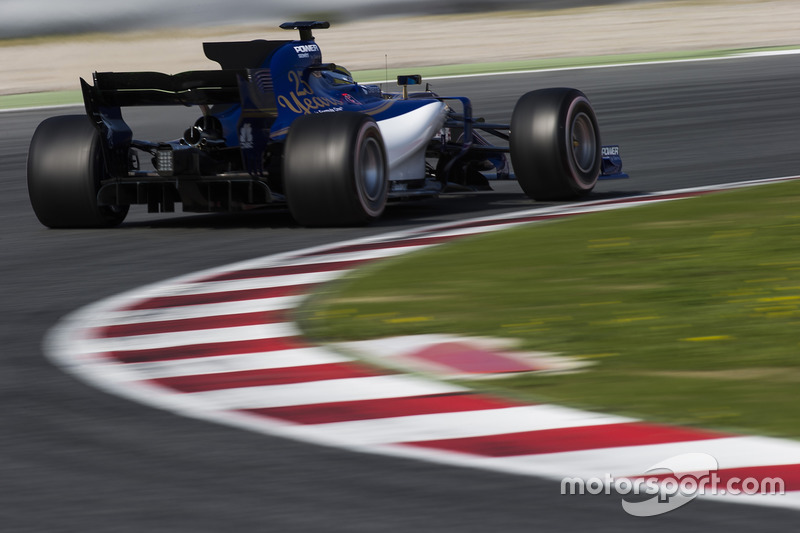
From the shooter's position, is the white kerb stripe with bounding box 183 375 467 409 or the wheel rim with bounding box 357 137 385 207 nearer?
the white kerb stripe with bounding box 183 375 467 409

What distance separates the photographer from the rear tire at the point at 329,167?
962 centimetres

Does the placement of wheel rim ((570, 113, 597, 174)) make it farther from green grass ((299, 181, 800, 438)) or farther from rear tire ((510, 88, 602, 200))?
green grass ((299, 181, 800, 438))

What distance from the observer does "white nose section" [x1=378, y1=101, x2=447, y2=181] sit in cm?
1076

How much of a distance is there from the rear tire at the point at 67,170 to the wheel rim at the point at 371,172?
2.02m

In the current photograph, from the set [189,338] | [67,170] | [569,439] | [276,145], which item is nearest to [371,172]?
[276,145]

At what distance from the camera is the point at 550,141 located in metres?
10.7

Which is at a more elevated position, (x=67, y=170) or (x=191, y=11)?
(x=191, y=11)

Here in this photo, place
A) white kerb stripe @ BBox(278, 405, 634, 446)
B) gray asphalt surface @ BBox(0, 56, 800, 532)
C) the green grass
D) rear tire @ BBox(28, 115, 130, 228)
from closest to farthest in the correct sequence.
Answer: gray asphalt surface @ BBox(0, 56, 800, 532) < white kerb stripe @ BBox(278, 405, 634, 446) < the green grass < rear tire @ BBox(28, 115, 130, 228)

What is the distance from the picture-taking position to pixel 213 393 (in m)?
5.39

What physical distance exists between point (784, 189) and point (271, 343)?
6.00 meters

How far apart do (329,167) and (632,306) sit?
11.5ft

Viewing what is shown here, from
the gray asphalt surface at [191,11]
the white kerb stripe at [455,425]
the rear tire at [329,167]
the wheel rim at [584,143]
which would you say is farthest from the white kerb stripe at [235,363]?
the gray asphalt surface at [191,11]

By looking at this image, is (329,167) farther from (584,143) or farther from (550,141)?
(584,143)

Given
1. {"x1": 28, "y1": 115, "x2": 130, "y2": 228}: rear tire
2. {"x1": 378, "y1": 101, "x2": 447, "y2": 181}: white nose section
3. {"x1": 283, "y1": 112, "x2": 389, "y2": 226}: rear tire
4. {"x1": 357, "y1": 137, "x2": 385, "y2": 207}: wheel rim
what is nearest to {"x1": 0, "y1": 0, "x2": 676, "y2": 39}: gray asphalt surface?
{"x1": 28, "y1": 115, "x2": 130, "y2": 228}: rear tire
